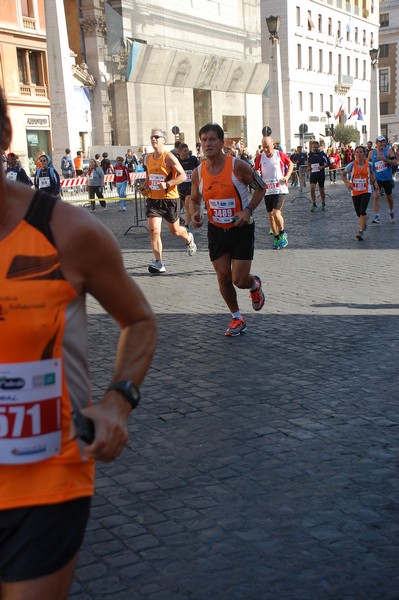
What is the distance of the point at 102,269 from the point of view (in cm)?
191

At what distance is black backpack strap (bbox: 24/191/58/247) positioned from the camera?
5.92 feet

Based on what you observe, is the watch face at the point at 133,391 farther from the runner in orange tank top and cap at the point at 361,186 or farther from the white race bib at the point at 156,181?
the runner in orange tank top and cap at the point at 361,186

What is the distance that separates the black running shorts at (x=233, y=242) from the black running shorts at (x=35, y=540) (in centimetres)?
552

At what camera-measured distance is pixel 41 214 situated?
5.98 feet

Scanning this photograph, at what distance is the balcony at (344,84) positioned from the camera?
82125 mm

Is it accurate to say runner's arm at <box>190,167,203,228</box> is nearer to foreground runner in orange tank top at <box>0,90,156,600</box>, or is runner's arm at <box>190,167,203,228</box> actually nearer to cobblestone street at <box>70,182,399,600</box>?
cobblestone street at <box>70,182,399,600</box>

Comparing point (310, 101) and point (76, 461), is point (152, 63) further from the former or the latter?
point (76, 461)

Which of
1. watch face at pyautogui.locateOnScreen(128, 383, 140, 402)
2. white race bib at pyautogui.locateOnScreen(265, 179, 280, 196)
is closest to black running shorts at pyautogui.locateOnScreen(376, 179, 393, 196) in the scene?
white race bib at pyautogui.locateOnScreen(265, 179, 280, 196)

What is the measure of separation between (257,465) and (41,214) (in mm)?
2693

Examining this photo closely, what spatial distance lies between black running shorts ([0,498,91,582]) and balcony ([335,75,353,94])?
277 ft

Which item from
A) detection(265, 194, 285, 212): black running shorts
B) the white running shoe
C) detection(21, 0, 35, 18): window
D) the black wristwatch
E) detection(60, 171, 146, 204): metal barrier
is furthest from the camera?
detection(21, 0, 35, 18): window

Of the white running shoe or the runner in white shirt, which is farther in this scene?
the runner in white shirt

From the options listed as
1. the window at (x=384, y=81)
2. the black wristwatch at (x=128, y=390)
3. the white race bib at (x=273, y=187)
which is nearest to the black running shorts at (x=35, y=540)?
the black wristwatch at (x=128, y=390)

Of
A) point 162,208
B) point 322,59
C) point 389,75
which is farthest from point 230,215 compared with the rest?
point 389,75
